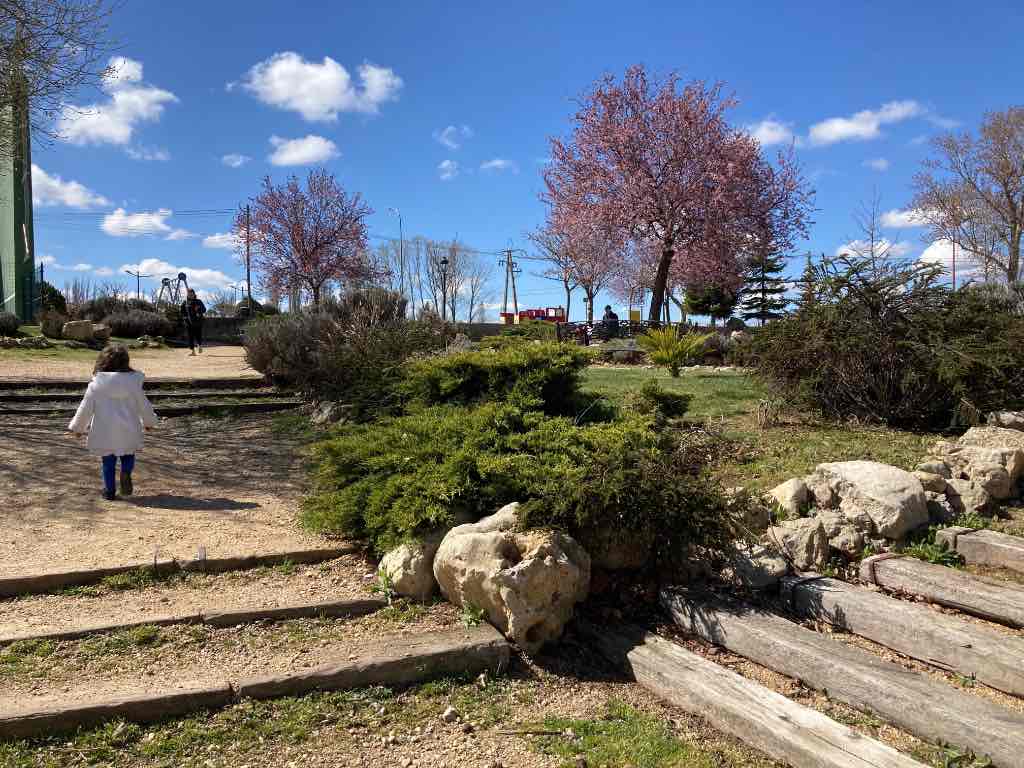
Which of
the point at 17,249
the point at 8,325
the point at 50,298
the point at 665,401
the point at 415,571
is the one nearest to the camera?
the point at 415,571

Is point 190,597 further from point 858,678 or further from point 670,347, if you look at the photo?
point 670,347

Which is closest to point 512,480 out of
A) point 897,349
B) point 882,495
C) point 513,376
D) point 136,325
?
point 513,376

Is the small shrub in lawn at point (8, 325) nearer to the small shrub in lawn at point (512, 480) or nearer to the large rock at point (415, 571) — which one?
the small shrub in lawn at point (512, 480)

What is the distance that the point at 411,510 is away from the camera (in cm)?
438

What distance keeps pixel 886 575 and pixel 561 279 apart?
1597 inches

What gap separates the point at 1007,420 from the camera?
6.02 meters

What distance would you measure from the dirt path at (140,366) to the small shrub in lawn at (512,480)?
7808mm

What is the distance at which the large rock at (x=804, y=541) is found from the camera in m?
4.24

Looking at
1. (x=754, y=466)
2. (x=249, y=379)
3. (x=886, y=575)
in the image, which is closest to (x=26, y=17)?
(x=249, y=379)

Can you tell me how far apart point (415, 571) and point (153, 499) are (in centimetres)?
303

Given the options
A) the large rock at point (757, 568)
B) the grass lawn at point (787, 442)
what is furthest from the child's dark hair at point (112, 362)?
the large rock at point (757, 568)

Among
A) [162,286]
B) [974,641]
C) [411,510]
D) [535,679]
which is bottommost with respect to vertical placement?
[535,679]

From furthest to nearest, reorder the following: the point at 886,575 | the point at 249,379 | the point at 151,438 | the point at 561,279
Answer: the point at 561,279 → the point at 249,379 → the point at 151,438 → the point at 886,575

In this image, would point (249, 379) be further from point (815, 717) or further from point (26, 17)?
point (815, 717)
